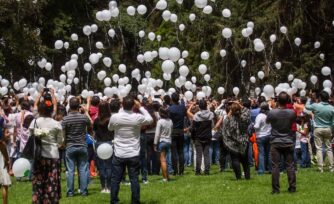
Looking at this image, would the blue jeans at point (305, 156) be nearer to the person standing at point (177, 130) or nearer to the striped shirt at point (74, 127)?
the person standing at point (177, 130)

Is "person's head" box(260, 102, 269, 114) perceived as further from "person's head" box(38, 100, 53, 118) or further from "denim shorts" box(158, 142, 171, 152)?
"person's head" box(38, 100, 53, 118)

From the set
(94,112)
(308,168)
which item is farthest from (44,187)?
(308,168)

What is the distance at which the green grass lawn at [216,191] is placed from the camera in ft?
34.9

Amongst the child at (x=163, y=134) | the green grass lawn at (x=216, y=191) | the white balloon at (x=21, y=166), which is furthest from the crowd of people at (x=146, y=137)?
the green grass lawn at (x=216, y=191)

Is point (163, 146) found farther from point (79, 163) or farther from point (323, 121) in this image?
point (323, 121)

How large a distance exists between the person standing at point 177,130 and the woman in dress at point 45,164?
17.1 feet

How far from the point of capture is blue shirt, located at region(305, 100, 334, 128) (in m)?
13.5

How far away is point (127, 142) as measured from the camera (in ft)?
32.7

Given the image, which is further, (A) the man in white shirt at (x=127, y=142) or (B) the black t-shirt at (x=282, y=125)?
(B) the black t-shirt at (x=282, y=125)

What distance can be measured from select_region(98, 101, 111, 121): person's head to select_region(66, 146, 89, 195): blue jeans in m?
0.67

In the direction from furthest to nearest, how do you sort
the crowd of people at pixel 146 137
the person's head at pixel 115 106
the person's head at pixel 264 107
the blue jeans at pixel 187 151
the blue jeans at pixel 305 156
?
the blue jeans at pixel 187 151 → the blue jeans at pixel 305 156 → the person's head at pixel 264 107 → the person's head at pixel 115 106 → the crowd of people at pixel 146 137

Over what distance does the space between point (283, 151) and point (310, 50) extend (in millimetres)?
17210

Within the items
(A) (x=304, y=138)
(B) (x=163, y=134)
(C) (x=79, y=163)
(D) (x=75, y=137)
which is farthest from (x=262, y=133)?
(D) (x=75, y=137)

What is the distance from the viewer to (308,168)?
15531mm
